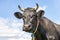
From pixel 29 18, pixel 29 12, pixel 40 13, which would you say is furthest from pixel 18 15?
pixel 29 18

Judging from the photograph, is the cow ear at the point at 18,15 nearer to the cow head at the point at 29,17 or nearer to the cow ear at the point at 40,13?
the cow head at the point at 29,17

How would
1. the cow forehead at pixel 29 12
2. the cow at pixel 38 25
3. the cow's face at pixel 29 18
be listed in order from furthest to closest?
the cow forehead at pixel 29 12 → the cow at pixel 38 25 → the cow's face at pixel 29 18

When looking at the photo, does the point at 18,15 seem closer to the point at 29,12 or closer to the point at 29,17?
the point at 29,12

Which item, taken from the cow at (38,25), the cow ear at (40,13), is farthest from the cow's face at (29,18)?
the cow ear at (40,13)

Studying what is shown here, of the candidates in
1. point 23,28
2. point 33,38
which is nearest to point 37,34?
point 33,38

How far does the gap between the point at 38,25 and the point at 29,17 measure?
1.37 meters

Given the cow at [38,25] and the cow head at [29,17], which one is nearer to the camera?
the cow head at [29,17]

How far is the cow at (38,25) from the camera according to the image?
25.2 meters

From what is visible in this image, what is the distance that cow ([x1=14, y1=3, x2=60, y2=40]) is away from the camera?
993 inches

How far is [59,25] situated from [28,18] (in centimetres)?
372

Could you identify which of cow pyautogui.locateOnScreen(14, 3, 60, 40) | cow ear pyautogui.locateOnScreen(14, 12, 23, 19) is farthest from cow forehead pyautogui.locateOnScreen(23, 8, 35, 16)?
cow ear pyautogui.locateOnScreen(14, 12, 23, 19)

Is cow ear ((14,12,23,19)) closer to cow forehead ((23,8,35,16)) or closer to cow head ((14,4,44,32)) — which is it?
cow head ((14,4,44,32))

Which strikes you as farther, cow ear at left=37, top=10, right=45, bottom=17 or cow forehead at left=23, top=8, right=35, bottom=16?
cow ear at left=37, top=10, right=45, bottom=17

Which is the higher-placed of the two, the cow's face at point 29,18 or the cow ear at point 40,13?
the cow ear at point 40,13
